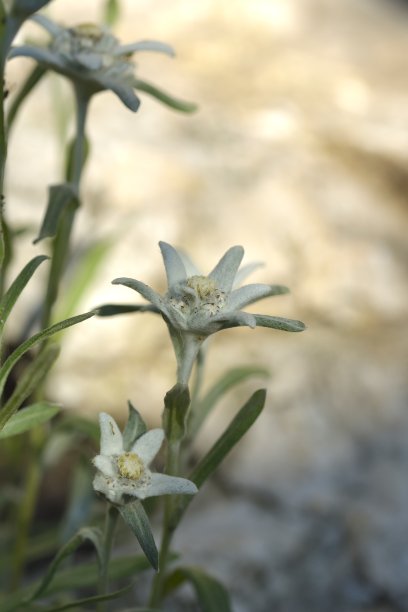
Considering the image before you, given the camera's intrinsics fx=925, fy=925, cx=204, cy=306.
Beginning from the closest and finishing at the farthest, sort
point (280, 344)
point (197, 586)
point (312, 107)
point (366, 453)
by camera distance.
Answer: point (197, 586) → point (366, 453) → point (280, 344) → point (312, 107)

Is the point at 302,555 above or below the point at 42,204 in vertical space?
below

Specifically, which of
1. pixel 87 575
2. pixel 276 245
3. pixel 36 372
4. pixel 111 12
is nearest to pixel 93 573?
pixel 87 575

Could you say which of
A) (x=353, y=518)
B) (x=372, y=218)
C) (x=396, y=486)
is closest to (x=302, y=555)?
(x=353, y=518)

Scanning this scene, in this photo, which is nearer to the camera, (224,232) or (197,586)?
(197,586)

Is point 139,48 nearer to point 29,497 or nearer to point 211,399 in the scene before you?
point 211,399

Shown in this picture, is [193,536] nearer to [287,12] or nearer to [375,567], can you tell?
[375,567]
